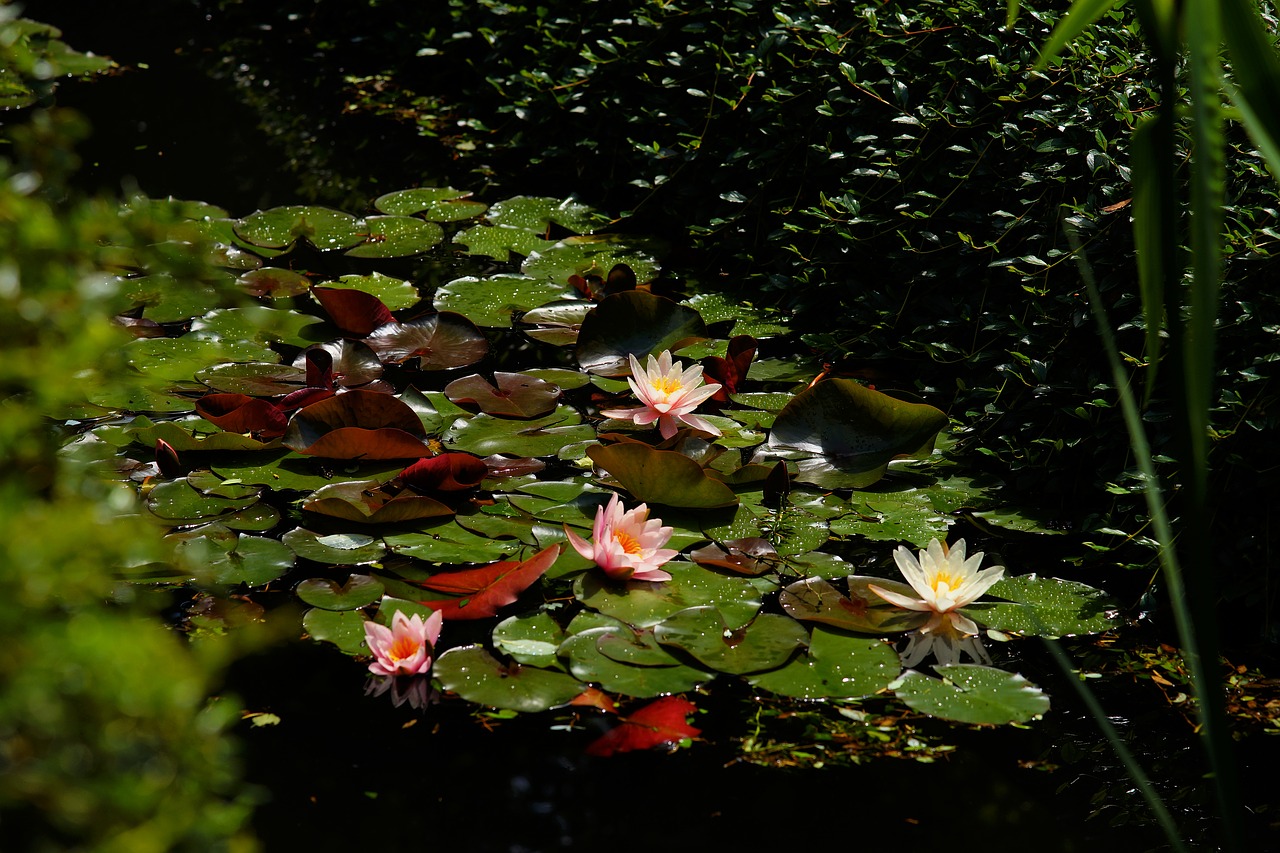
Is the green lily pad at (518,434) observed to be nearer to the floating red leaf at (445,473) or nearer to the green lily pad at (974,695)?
the floating red leaf at (445,473)

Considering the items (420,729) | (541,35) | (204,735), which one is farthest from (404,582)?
(541,35)

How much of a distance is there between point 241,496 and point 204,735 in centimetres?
150

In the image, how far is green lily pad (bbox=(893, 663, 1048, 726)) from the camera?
176 centimetres

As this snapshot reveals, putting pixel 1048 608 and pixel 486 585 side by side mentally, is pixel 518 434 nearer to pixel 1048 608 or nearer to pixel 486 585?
pixel 486 585

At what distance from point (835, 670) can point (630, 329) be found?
1.24 meters

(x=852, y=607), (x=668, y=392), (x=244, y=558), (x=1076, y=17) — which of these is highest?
(x=1076, y=17)

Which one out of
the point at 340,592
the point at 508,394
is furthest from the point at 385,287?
the point at 340,592

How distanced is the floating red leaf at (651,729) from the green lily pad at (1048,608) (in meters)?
0.63

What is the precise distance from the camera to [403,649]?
176cm

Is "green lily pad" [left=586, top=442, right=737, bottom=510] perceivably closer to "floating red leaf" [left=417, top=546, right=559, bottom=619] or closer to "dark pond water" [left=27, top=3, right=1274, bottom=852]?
"floating red leaf" [left=417, top=546, right=559, bottom=619]

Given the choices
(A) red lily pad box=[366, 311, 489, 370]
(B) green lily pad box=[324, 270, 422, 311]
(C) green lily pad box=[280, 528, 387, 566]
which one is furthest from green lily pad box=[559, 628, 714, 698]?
(B) green lily pad box=[324, 270, 422, 311]

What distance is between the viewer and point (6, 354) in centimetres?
81

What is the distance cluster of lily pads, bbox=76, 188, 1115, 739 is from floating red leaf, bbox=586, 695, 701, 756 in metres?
0.02

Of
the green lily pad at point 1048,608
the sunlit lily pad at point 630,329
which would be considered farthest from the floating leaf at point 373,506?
the green lily pad at point 1048,608
